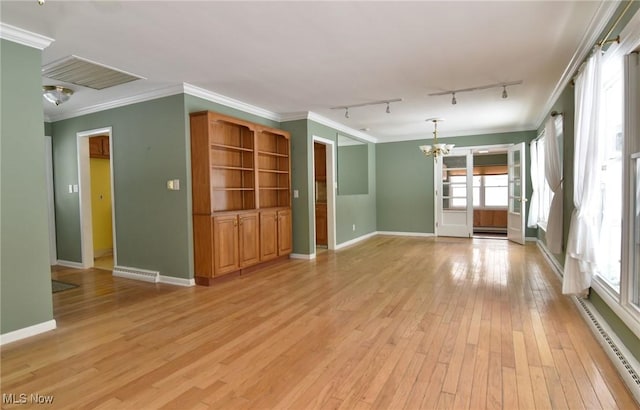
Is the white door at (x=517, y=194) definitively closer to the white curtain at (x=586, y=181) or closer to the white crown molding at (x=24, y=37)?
the white curtain at (x=586, y=181)

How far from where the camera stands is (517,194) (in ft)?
24.2

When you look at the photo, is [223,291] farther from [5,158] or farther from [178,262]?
[5,158]

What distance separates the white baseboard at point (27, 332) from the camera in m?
2.74

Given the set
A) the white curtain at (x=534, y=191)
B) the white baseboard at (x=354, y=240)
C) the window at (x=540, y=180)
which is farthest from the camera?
the white baseboard at (x=354, y=240)

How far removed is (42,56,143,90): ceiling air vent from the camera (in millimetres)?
3441

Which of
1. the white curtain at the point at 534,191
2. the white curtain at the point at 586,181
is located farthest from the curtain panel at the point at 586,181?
the white curtain at the point at 534,191

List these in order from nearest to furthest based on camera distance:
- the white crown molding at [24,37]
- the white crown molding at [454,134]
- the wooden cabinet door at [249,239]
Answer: the white crown molding at [24,37]
the wooden cabinet door at [249,239]
the white crown molding at [454,134]

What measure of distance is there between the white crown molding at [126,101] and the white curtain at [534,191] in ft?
21.5

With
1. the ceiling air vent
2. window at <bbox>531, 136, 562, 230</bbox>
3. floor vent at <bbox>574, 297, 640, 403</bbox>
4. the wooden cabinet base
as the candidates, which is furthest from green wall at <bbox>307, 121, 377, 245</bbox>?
floor vent at <bbox>574, 297, 640, 403</bbox>

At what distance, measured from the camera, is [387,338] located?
2.73 meters

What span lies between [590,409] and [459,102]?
4.40 metres

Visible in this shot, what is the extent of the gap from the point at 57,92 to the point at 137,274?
251 centimetres

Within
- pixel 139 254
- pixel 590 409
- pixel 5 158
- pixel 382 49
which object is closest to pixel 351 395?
pixel 590 409

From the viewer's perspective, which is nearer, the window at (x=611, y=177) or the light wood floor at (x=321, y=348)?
the light wood floor at (x=321, y=348)
